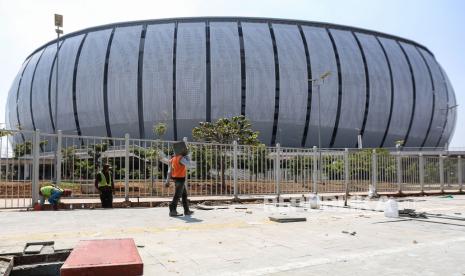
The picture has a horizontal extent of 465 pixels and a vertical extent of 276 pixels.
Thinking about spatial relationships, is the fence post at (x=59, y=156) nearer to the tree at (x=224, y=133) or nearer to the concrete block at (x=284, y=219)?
the concrete block at (x=284, y=219)

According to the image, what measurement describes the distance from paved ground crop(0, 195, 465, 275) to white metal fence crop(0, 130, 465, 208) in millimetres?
1960

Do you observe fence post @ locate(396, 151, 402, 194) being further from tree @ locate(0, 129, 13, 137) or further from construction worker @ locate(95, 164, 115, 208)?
tree @ locate(0, 129, 13, 137)

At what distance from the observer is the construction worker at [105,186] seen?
33.7ft


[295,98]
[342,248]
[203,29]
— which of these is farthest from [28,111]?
[342,248]

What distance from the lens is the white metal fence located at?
10352 millimetres

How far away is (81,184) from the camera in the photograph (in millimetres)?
11062

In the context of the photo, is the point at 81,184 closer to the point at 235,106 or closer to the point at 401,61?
the point at 235,106

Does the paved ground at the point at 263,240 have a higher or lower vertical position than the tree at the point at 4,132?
lower

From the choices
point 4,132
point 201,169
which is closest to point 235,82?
point 201,169

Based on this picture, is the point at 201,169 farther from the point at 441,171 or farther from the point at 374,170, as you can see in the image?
the point at 441,171

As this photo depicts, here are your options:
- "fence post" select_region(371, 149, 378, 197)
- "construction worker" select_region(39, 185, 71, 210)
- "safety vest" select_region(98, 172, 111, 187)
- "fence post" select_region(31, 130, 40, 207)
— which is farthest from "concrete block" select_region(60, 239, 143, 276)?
"fence post" select_region(371, 149, 378, 197)

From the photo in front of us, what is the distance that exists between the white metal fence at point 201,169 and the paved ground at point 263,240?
1.96m

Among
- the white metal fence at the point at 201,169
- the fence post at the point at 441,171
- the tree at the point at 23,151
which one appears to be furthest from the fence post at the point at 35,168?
the fence post at the point at 441,171

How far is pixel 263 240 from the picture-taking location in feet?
18.2
